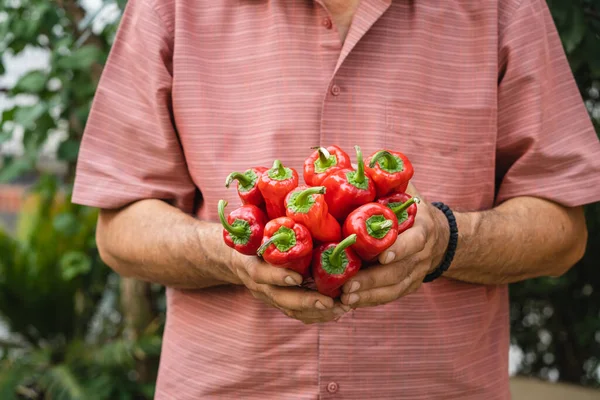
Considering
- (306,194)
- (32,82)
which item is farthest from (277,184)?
(32,82)

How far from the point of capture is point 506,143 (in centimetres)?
203

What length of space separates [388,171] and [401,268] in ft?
0.65

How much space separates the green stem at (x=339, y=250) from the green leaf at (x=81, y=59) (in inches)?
75.2

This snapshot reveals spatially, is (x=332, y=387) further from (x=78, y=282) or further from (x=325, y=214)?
(x=78, y=282)

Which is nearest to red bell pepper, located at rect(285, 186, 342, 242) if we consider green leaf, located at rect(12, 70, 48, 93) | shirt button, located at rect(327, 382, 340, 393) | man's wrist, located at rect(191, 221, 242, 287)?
man's wrist, located at rect(191, 221, 242, 287)

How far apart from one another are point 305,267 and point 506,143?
0.82 metres

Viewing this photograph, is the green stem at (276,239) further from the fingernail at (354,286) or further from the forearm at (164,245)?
the forearm at (164,245)

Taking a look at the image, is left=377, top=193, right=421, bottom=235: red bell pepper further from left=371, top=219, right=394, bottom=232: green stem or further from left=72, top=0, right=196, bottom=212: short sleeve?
left=72, top=0, right=196, bottom=212: short sleeve

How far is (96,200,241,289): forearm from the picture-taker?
1796 millimetres

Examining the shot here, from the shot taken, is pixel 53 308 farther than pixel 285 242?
Yes

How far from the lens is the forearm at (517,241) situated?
183 cm

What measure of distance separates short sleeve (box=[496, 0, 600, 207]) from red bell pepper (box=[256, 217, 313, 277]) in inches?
33.3

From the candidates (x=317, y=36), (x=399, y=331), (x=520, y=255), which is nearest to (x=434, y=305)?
(x=399, y=331)

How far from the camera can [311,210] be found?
1.40 metres
